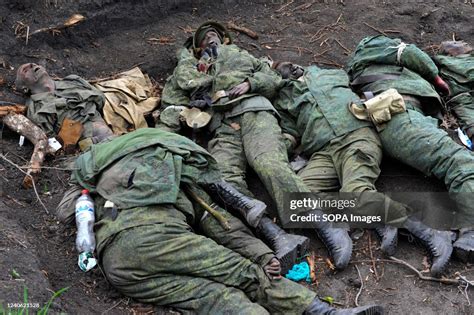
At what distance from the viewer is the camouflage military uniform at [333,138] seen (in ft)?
17.8

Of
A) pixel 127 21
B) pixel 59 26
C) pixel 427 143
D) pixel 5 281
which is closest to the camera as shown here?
pixel 5 281

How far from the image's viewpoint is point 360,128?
5852mm

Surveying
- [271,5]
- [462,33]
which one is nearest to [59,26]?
[271,5]

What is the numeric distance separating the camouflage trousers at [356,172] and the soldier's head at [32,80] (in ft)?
8.51

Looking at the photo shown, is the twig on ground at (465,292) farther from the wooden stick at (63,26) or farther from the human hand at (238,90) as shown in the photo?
the wooden stick at (63,26)

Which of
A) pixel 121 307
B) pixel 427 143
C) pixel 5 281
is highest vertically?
pixel 427 143

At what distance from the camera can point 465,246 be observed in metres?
5.12

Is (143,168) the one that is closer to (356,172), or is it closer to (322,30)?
(356,172)

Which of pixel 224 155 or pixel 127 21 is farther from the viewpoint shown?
pixel 127 21

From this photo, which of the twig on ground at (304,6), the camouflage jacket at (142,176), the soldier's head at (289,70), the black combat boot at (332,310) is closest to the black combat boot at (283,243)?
the black combat boot at (332,310)

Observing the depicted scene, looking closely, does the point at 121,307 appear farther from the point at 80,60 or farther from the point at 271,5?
the point at 271,5

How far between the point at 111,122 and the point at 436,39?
4.02m

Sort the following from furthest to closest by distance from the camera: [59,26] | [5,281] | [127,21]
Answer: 1. [127,21]
2. [59,26]
3. [5,281]

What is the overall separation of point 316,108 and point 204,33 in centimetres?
197
